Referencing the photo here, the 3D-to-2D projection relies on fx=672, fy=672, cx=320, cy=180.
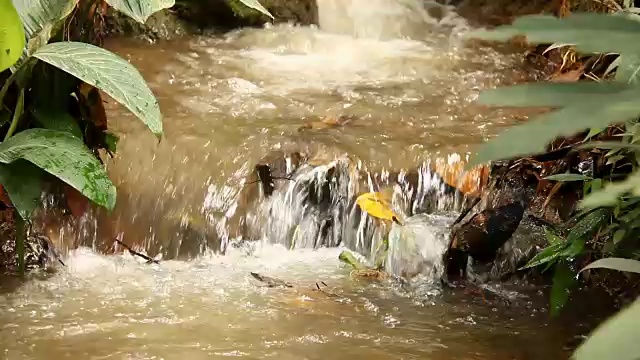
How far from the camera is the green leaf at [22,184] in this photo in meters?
2.16

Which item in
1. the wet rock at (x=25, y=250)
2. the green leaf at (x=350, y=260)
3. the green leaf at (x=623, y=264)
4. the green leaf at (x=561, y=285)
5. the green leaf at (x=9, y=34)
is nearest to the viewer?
the green leaf at (x=623, y=264)

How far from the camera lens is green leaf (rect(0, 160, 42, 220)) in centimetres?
216

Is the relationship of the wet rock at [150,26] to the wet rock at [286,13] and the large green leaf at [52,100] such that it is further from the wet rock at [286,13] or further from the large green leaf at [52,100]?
the large green leaf at [52,100]

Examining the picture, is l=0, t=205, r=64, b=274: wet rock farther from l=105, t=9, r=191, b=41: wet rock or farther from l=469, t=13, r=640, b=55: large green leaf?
l=105, t=9, r=191, b=41: wet rock

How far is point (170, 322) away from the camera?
2.29 m

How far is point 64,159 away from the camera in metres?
2.18

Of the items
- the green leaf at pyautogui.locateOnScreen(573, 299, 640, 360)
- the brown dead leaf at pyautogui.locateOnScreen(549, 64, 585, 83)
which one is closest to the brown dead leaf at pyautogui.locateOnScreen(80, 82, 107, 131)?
the brown dead leaf at pyautogui.locateOnScreen(549, 64, 585, 83)

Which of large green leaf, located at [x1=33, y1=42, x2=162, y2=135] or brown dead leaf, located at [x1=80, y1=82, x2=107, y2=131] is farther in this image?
brown dead leaf, located at [x1=80, y1=82, x2=107, y2=131]

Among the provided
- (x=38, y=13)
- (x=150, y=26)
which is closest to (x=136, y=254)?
(x=38, y=13)

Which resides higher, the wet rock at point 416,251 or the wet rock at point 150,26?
the wet rock at point 150,26

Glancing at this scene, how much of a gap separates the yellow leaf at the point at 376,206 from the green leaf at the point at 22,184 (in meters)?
1.34

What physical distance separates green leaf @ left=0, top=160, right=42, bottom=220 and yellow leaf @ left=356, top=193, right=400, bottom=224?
4.39 ft

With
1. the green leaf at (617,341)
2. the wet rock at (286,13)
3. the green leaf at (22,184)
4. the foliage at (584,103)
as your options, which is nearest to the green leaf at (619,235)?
the foliage at (584,103)

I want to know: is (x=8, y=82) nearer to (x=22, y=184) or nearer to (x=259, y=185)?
(x=22, y=184)
